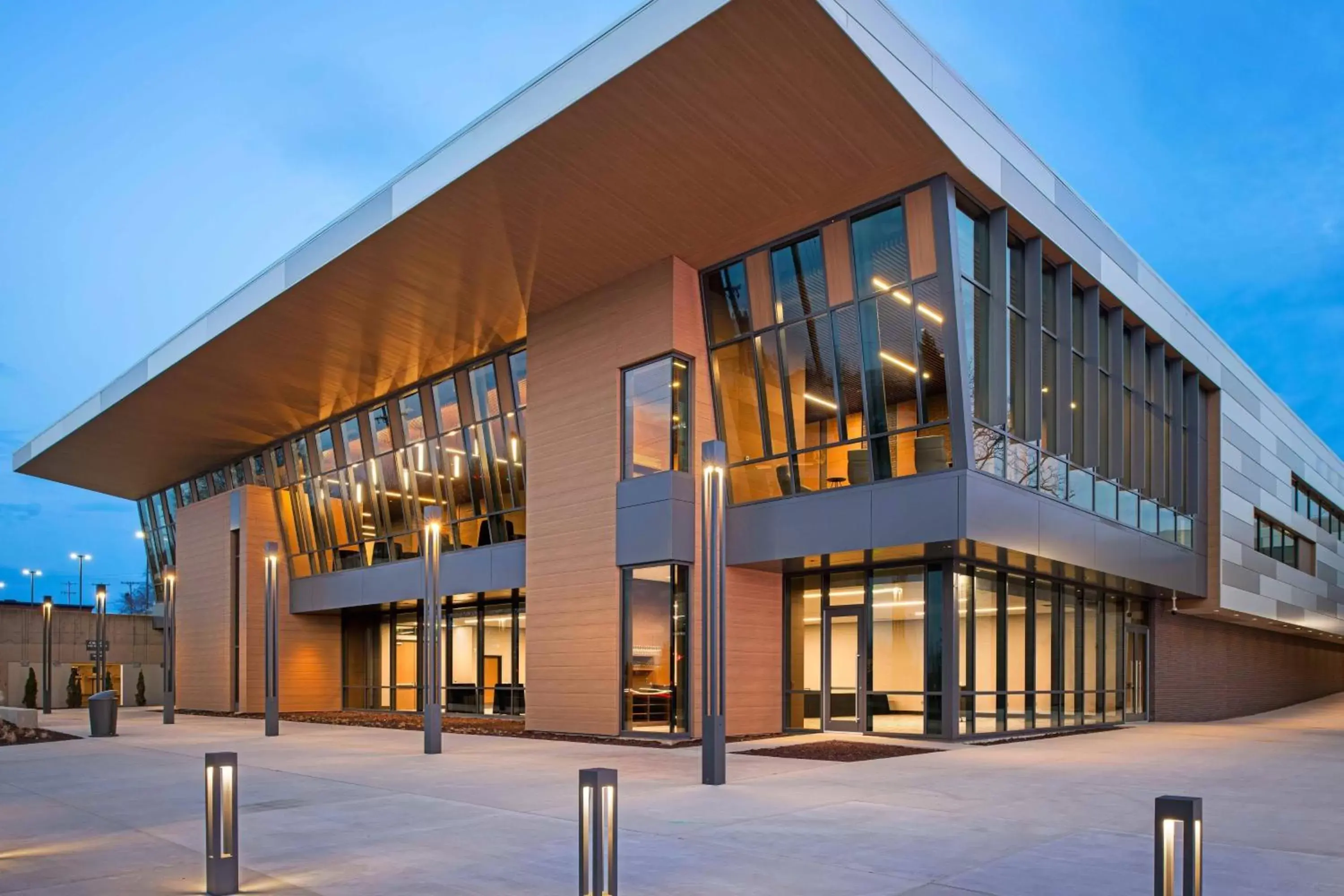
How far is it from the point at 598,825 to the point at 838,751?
11592 millimetres

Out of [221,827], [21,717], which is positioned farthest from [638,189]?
[21,717]

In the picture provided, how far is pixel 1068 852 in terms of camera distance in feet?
28.0

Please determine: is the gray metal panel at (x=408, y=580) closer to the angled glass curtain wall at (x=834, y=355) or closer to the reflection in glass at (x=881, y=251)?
the angled glass curtain wall at (x=834, y=355)

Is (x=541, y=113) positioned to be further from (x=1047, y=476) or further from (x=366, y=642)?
(x=366, y=642)

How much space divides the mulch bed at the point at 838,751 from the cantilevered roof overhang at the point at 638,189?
8.86m

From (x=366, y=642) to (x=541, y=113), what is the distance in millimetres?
24324

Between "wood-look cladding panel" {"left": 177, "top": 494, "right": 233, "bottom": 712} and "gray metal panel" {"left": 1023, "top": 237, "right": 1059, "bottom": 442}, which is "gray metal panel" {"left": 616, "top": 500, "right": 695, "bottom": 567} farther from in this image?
"wood-look cladding panel" {"left": 177, "top": 494, "right": 233, "bottom": 712}

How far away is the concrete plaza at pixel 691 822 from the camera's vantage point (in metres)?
7.71

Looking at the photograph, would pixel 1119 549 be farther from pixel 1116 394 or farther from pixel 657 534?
pixel 657 534

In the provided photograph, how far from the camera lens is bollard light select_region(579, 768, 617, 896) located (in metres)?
6.27

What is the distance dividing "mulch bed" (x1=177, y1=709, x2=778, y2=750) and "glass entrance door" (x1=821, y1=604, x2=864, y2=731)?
127 cm

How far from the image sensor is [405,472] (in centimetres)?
3031

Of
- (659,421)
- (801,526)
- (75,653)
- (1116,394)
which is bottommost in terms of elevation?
(75,653)

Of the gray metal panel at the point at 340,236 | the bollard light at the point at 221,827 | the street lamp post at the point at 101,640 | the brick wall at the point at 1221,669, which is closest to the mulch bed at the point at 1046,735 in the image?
the brick wall at the point at 1221,669
